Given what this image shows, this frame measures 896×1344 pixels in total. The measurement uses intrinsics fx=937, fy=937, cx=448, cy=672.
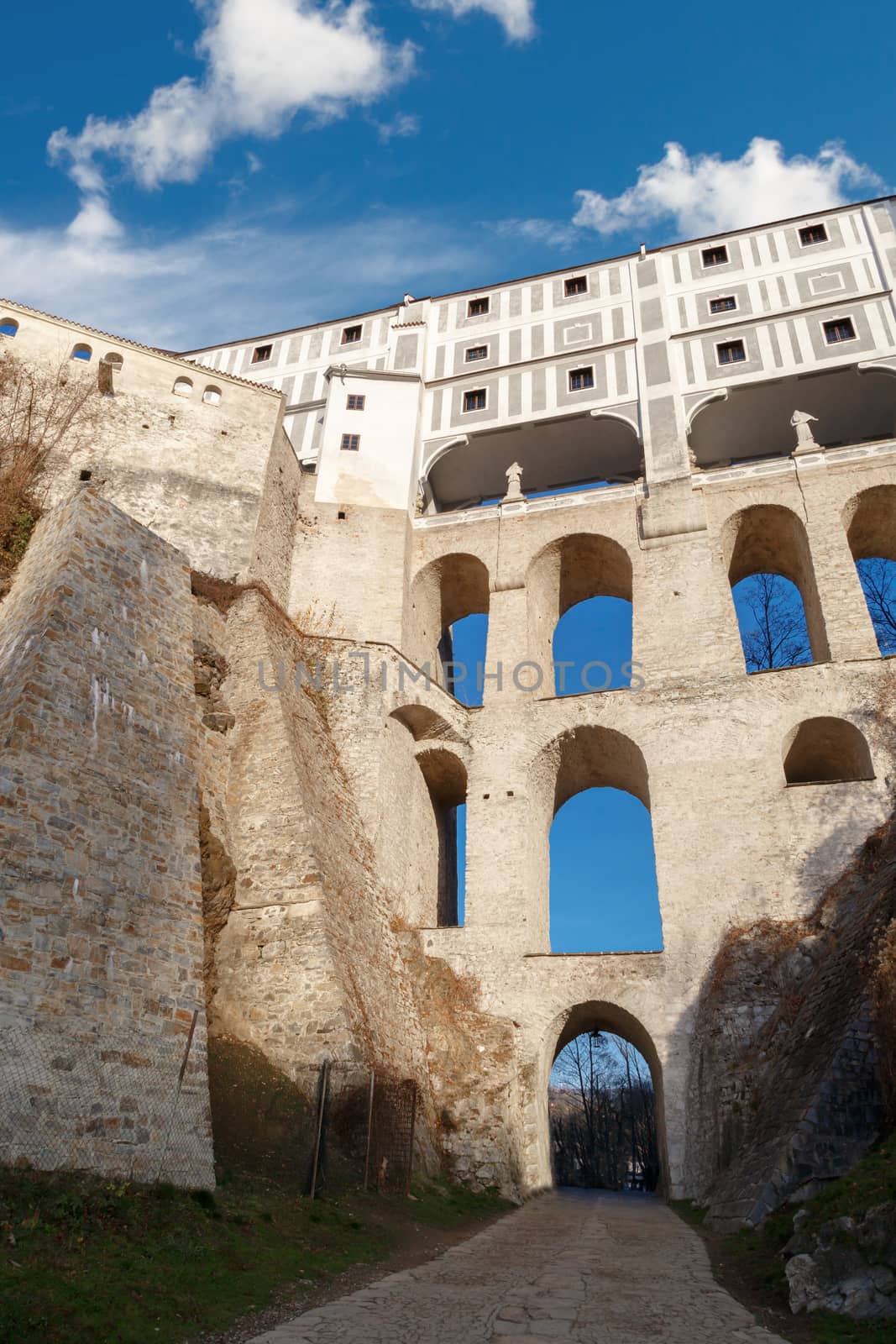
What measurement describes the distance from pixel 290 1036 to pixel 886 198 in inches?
1101

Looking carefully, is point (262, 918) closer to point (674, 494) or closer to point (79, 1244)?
point (79, 1244)

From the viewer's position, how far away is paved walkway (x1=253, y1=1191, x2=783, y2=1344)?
22.4ft

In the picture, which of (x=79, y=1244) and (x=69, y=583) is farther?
(x=69, y=583)

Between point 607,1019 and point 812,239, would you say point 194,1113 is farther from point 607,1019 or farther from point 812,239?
point 812,239

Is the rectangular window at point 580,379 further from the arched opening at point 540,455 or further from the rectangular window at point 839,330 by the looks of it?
the rectangular window at point 839,330

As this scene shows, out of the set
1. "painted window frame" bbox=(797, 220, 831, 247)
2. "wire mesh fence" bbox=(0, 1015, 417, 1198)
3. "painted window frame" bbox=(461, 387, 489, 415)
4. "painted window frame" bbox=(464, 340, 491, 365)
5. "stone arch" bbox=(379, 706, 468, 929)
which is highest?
"painted window frame" bbox=(797, 220, 831, 247)

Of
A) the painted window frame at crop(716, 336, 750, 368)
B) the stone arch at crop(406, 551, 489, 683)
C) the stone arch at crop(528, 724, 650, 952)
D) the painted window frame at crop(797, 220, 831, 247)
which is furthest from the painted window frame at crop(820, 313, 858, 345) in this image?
the stone arch at crop(528, 724, 650, 952)

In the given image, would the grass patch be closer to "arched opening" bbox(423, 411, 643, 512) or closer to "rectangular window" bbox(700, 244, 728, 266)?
"arched opening" bbox(423, 411, 643, 512)

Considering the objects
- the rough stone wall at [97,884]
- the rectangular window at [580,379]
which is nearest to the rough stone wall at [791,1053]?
the rough stone wall at [97,884]

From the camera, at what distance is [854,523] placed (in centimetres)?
2369

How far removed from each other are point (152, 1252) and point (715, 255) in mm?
29282

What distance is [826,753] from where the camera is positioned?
21250 mm

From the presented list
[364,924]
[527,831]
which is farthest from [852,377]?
[364,924]

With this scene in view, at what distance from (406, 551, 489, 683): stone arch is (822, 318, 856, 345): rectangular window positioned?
1142 cm
